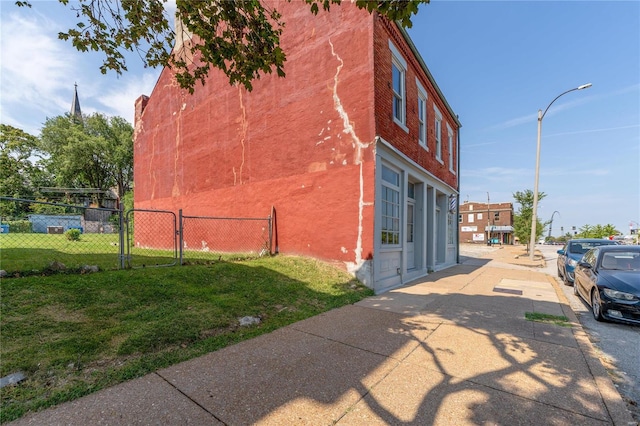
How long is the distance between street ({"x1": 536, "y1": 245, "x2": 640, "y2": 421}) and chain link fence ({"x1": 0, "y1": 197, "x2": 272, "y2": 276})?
302 inches

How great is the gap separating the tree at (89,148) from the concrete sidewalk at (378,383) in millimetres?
39338

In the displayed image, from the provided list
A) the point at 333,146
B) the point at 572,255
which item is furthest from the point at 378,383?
the point at 572,255

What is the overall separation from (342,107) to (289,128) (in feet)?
6.93

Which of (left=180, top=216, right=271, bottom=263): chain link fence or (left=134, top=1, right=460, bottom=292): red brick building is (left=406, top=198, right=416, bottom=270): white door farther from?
(left=180, top=216, right=271, bottom=263): chain link fence

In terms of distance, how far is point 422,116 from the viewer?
12086 millimetres

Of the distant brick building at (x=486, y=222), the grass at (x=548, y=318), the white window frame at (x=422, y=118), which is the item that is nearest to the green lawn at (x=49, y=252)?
the grass at (x=548, y=318)

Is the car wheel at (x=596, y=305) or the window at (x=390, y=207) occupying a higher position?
the window at (x=390, y=207)

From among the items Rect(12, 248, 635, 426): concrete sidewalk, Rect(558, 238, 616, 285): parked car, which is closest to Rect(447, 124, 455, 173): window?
Rect(558, 238, 616, 285): parked car

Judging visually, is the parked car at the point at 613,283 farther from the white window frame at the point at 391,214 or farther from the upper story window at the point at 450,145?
the upper story window at the point at 450,145

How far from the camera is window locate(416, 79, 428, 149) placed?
11750 mm

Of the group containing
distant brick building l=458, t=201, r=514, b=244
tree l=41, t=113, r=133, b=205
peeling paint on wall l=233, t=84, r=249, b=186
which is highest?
tree l=41, t=113, r=133, b=205

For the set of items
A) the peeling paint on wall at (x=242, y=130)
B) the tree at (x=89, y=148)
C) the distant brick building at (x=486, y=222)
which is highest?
the tree at (x=89, y=148)

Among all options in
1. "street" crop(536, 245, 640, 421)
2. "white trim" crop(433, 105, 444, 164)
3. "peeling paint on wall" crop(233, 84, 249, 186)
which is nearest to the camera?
"street" crop(536, 245, 640, 421)

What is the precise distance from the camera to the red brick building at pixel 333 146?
8.16m
